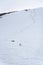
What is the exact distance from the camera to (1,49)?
82cm

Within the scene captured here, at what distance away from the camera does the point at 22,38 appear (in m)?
0.91

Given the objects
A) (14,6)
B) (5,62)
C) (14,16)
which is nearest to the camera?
(5,62)

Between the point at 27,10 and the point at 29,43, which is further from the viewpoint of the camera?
the point at 27,10

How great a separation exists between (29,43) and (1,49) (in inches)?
7.3

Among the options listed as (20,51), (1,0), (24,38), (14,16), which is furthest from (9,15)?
(20,51)

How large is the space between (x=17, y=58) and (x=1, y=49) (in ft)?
0.45

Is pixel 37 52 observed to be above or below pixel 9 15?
below

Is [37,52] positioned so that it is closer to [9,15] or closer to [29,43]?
[29,43]

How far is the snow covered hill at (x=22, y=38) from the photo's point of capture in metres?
0.73

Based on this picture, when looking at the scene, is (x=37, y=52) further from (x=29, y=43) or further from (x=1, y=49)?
(x=1, y=49)

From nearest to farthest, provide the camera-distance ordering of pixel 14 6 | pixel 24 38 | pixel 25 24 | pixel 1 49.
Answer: pixel 1 49
pixel 24 38
pixel 25 24
pixel 14 6

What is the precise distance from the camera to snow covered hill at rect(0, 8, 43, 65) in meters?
0.73

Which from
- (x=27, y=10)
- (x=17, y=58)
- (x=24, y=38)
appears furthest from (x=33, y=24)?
(x=17, y=58)

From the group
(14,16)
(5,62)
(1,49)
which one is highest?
(14,16)
